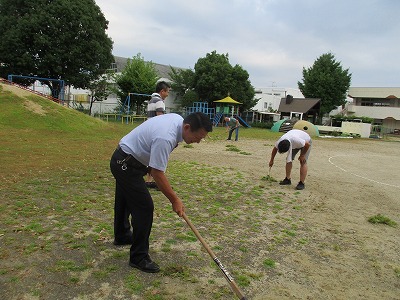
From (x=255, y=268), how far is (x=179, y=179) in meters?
4.59

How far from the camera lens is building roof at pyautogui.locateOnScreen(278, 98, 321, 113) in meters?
42.1

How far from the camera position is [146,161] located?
143 inches

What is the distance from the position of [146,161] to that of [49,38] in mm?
29691

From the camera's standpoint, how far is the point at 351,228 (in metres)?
5.70

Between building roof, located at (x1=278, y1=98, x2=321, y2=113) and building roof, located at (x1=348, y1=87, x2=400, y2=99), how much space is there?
18.3 metres

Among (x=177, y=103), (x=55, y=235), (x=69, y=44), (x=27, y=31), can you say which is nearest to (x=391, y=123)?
(x=177, y=103)

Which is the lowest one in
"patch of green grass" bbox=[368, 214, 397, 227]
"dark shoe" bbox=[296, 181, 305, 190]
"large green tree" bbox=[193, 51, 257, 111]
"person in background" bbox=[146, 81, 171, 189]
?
"patch of green grass" bbox=[368, 214, 397, 227]

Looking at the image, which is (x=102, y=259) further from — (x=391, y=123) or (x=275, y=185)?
(x=391, y=123)

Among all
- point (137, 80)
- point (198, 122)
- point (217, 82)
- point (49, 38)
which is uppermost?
point (49, 38)

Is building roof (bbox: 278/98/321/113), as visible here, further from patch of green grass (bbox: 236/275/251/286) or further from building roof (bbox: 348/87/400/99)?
patch of green grass (bbox: 236/275/251/286)

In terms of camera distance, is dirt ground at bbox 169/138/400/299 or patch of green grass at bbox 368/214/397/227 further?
patch of green grass at bbox 368/214/397/227

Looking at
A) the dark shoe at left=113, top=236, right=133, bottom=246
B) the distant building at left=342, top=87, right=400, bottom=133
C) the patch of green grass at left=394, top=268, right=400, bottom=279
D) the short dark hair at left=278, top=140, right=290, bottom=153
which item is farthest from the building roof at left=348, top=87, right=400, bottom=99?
the dark shoe at left=113, top=236, right=133, bottom=246

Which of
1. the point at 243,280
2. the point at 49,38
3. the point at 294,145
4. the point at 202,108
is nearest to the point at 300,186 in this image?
the point at 294,145

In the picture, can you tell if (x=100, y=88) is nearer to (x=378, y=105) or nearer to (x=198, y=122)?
(x=198, y=122)
